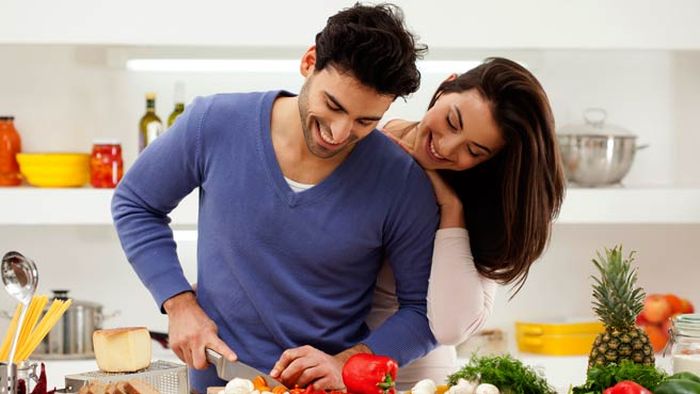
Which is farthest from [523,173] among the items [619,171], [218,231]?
[619,171]

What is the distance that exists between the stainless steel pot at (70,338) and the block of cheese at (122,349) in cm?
198

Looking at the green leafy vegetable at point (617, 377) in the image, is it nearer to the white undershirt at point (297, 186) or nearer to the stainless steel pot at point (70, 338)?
the white undershirt at point (297, 186)

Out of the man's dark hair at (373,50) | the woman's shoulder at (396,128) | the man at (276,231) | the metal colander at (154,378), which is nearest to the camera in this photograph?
the metal colander at (154,378)

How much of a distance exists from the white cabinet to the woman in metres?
1.42

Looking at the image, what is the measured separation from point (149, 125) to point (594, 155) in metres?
1.49

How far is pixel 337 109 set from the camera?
1948 mm

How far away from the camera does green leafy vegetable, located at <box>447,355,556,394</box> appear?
179cm

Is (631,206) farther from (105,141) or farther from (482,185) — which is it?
(105,141)

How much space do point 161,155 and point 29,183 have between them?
1.84m

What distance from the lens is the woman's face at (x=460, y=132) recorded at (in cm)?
207

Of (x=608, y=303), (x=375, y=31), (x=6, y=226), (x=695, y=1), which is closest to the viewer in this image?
(x=375, y=31)

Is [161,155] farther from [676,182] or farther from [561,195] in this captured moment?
[676,182]

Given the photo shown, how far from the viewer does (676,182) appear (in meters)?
4.16

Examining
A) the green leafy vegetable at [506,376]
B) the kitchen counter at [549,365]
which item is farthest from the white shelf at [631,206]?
the green leafy vegetable at [506,376]
